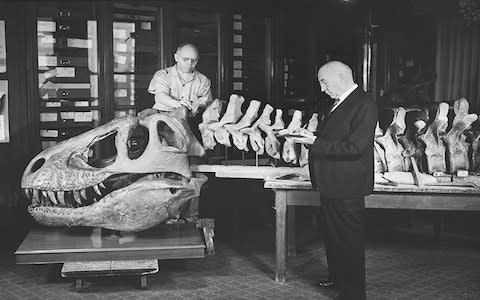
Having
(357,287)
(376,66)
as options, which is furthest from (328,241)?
(376,66)

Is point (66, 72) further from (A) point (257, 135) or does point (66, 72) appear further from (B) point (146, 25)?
(A) point (257, 135)

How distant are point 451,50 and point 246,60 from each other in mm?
2464

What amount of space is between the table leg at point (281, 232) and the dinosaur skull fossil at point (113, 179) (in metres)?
0.65

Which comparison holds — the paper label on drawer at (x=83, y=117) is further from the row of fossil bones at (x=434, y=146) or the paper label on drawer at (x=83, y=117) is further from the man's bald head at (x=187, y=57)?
the row of fossil bones at (x=434, y=146)

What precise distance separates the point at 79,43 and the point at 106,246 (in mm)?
3302

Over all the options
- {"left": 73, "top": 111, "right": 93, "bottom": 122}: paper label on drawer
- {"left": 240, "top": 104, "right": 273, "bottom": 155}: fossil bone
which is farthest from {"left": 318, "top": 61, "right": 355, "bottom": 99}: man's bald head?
{"left": 73, "top": 111, "right": 93, "bottom": 122}: paper label on drawer

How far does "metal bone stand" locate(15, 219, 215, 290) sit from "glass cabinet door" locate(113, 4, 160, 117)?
111 inches

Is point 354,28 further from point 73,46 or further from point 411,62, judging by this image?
point 73,46

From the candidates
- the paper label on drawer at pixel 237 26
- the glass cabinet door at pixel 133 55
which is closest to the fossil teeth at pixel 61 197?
the glass cabinet door at pixel 133 55

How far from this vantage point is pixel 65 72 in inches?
297

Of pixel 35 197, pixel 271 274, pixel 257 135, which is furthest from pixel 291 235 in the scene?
pixel 35 197

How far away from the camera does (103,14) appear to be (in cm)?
753

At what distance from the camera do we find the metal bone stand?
4844mm

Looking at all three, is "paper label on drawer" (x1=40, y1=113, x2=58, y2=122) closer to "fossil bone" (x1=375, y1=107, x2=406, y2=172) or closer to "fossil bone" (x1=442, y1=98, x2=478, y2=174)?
"fossil bone" (x1=375, y1=107, x2=406, y2=172)
